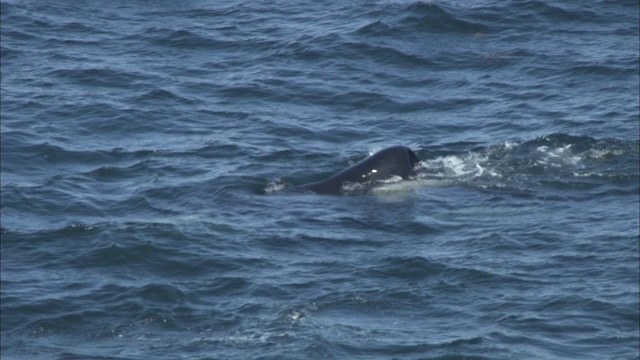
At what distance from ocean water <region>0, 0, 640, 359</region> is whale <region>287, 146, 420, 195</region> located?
1.21 ft

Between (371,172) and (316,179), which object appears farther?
(316,179)

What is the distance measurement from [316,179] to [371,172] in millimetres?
1373

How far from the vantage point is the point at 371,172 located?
2695cm

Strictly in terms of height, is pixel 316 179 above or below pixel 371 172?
below

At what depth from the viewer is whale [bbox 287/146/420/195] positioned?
88.1ft

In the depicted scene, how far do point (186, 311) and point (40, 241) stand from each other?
157 inches

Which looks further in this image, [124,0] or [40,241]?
[124,0]

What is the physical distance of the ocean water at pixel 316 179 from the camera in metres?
21.4

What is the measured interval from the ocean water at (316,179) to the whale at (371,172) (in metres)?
0.37

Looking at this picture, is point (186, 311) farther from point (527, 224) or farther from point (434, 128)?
point (434, 128)

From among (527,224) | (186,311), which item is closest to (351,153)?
(527,224)

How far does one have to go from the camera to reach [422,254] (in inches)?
934

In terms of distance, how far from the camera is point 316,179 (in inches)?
1099

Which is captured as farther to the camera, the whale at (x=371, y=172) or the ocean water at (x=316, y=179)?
the whale at (x=371, y=172)
